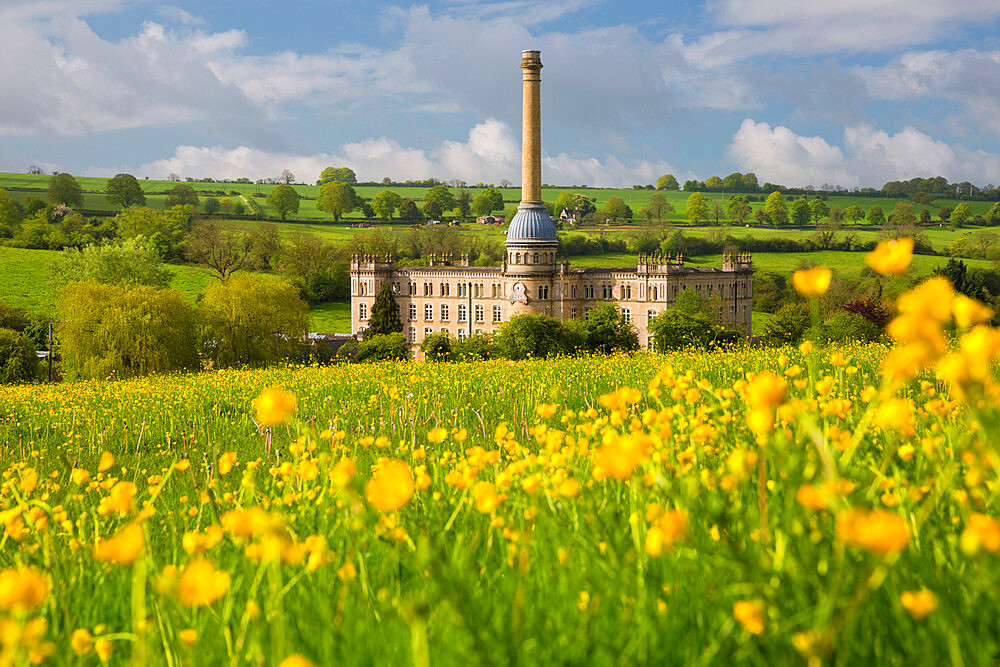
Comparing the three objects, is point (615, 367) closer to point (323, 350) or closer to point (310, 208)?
point (323, 350)

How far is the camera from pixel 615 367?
1316 cm

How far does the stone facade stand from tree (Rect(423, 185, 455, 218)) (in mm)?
72431

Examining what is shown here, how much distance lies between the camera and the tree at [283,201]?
547 feet

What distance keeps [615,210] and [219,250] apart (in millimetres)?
93398

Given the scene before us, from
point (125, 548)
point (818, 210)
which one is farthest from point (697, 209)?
point (125, 548)

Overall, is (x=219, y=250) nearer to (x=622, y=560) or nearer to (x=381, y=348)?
(x=381, y=348)

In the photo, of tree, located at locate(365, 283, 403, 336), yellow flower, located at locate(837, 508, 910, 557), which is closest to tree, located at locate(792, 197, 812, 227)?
tree, located at locate(365, 283, 403, 336)

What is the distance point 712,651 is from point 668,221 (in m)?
175

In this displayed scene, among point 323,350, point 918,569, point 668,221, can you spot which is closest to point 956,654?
point 918,569

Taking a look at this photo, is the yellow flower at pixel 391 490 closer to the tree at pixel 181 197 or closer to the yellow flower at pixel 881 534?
the yellow flower at pixel 881 534

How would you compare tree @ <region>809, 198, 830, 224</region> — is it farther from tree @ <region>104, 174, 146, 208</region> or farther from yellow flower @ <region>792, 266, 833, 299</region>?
yellow flower @ <region>792, 266, 833, 299</region>

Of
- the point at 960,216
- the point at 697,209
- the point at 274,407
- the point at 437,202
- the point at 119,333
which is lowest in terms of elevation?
the point at 119,333

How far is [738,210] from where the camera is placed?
17300 centimetres

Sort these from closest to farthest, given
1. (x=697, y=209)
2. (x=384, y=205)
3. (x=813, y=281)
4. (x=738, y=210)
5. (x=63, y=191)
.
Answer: (x=813, y=281) < (x=63, y=191) < (x=738, y=210) < (x=384, y=205) < (x=697, y=209)
